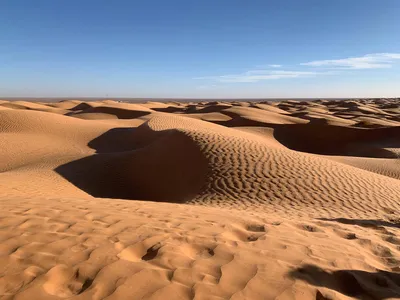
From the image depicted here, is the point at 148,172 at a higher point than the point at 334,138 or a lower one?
higher

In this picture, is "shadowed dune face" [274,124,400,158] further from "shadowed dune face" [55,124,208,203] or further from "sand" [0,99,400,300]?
"shadowed dune face" [55,124,208,203]

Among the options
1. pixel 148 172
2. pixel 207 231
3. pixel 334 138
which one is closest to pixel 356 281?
pixel 207 231

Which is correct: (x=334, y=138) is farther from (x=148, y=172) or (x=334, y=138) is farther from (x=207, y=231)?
(x=207, y=231)

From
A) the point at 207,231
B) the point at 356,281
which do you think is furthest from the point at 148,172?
the point at 356,281

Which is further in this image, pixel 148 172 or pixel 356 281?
pixel 148 172

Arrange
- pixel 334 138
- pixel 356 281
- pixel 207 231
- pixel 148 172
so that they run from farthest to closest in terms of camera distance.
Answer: pixel 334 138, pixel 148 172, pixel 207 231, pixel 356 281

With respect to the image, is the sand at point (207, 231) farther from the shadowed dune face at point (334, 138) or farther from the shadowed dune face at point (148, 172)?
the shadowed dune face at point (334, 138)

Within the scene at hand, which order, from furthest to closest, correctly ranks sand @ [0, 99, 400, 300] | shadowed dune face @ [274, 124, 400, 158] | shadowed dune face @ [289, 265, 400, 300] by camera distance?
shadowed dune face @ [274, 124, 400, 158] → shadowed dune face @ [289, 265, 400, 300] → sand @ [0, 99, 400, 300]

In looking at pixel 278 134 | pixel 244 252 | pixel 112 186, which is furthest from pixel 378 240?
pixel 278 134

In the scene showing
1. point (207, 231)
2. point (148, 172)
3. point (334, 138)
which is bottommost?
point (334, 138)

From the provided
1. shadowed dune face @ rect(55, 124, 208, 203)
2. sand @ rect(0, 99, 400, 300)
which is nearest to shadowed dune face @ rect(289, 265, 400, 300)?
sand @ rect(0, 99, 400, 300)

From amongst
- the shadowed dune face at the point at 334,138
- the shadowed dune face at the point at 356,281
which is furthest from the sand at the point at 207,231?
the shadowed dune face at the point at 334,138

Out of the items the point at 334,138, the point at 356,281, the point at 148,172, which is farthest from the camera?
the point at 334,138

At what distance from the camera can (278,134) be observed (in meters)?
25.6
